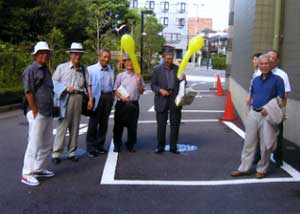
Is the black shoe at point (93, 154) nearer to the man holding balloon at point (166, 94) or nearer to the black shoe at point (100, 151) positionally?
the black shoe at point (100, 151)

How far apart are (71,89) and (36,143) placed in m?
1.30

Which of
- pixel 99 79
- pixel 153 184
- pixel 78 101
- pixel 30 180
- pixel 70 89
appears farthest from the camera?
pixel 99 79

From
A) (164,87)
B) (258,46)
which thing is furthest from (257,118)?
(258,46)

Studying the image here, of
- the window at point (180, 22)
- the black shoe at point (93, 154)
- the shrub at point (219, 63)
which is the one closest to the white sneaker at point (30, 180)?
the black shoe at point (93, 154)

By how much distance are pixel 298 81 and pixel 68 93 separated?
4671 millimetres

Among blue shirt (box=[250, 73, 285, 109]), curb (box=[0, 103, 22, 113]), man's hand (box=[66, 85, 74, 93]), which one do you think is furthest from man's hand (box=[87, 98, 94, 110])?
curb (box=[0, 103, 22, 113])

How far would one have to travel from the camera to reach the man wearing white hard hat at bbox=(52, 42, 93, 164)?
7.27m

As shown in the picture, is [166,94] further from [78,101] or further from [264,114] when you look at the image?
[264,114]

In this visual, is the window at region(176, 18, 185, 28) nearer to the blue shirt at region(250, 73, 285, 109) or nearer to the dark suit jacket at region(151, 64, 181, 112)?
the dark suit jacket at region(151, 64, 181, 112)

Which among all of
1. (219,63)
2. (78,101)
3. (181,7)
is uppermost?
(181,7)

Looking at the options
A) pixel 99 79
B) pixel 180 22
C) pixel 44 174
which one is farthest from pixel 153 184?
pixel 180 22

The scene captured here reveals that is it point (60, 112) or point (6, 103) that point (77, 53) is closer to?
point (60, 112)

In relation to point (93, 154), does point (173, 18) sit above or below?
above

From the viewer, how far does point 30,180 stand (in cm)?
615
